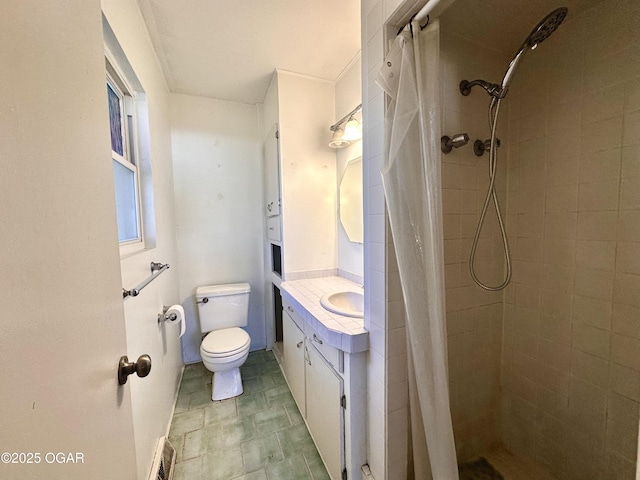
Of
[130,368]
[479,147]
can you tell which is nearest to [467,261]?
[479,147]

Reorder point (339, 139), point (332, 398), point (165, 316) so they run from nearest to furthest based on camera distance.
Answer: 1. point (332, 398)
2. point (165, 316)
3. point (339, 139)

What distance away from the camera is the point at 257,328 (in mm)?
2658

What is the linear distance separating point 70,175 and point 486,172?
1600mm

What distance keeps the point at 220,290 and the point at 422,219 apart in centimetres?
195

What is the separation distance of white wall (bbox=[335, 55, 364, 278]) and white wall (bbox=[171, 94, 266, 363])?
3.06 feet

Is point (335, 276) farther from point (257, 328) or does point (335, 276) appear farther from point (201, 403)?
point (201, 403)

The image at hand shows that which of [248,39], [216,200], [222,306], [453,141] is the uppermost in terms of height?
[248,39]

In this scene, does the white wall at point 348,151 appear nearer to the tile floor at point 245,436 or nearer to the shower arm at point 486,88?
the shower arm at point 486,88

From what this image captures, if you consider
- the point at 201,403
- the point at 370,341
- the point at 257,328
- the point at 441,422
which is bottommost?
the point at 201,403

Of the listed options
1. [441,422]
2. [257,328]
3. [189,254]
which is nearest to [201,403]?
[257,328]

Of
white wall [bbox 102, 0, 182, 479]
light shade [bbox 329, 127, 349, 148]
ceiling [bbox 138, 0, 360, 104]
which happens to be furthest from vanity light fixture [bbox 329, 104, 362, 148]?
white wall [bbox 102, 0, 182, 479]

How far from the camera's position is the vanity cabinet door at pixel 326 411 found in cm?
118

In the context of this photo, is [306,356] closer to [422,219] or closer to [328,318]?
[328,318]

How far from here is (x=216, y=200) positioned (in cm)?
246
